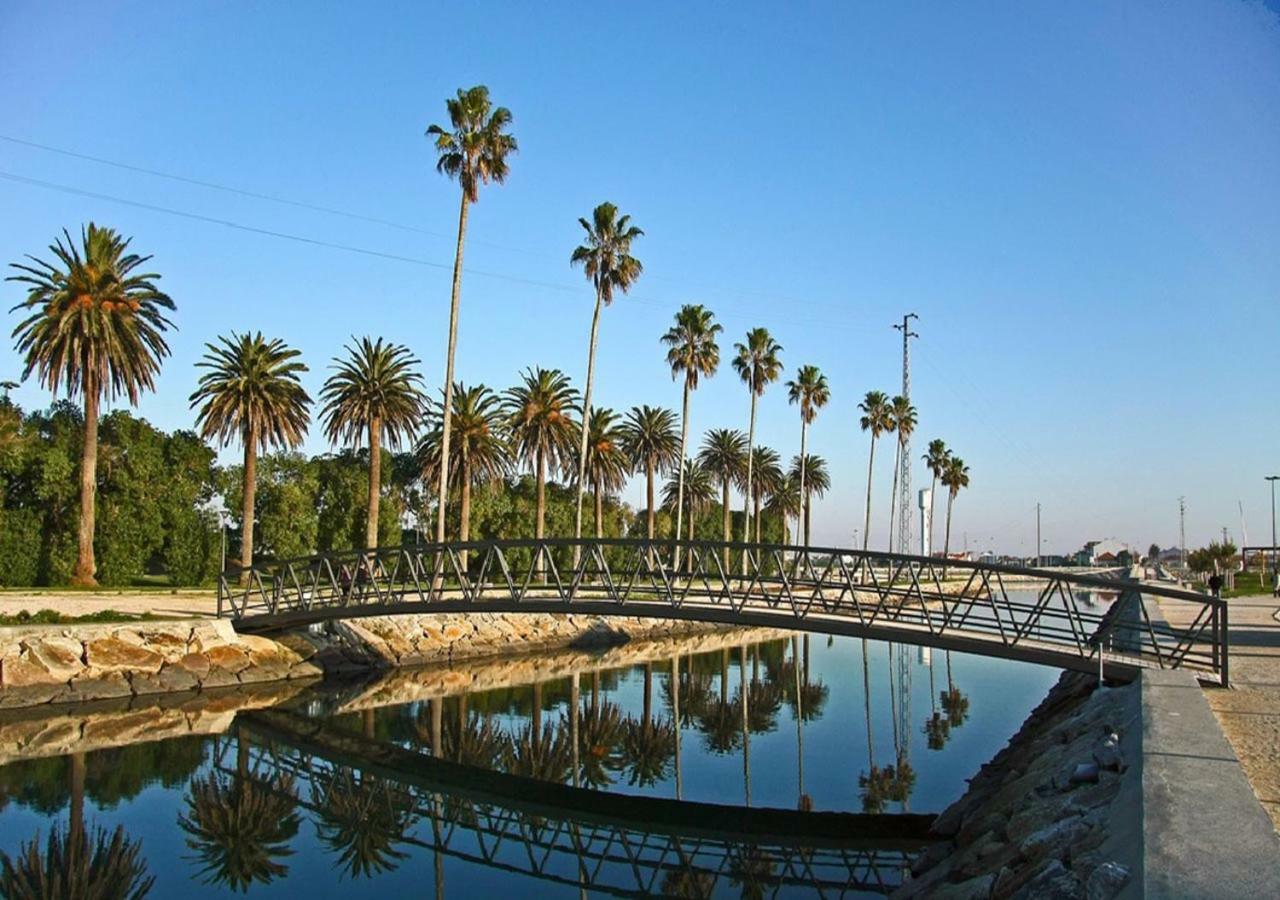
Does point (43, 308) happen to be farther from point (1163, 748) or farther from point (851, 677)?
point (1163, 748)

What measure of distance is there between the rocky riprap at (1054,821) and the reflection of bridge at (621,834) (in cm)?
136

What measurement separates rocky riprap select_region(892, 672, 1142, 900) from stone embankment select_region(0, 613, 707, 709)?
23226mm

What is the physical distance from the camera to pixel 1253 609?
114ft

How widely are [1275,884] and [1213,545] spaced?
7183cm

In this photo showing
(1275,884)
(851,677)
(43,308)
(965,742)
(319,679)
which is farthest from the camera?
(43,308)

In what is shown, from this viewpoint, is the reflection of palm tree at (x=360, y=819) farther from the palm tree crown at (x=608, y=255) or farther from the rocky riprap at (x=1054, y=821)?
the palm tree crown at (x=608, y=255)

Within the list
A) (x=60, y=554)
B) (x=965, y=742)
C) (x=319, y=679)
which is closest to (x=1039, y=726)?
(x=965, y=742)

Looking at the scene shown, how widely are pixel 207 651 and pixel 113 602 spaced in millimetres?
8459

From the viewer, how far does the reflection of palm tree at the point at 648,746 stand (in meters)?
21.8

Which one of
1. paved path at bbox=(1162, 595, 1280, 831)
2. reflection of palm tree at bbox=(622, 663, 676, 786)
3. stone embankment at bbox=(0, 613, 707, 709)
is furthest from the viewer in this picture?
stone embankment at bbox=(0, 613, 707, 709)

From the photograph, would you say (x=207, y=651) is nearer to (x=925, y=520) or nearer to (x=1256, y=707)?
(x=1256, y=707)

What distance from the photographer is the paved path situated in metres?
10.2

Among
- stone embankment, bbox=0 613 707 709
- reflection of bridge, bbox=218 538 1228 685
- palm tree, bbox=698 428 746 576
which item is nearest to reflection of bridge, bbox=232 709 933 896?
reflection of bridge, bbox=218 538 1228 685

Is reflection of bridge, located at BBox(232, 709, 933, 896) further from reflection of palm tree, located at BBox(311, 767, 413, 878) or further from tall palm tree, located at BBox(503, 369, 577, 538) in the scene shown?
tall palm tree, located at BBox(503, 369, 577, 538)
